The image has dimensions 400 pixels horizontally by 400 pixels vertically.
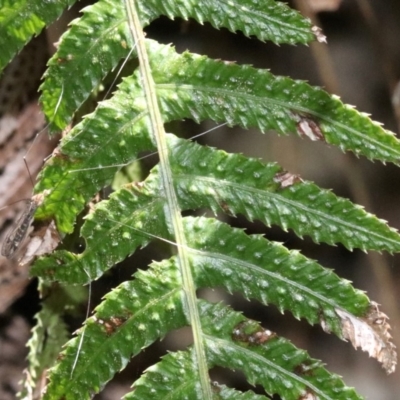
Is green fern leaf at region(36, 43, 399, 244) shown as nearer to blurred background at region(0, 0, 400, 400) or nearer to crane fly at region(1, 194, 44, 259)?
Result: crane fly at region(1, 194, 44, 259)

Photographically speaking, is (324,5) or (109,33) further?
(324,5)

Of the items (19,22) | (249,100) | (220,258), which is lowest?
(220,258)

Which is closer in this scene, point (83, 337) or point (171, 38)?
point (83, 337)

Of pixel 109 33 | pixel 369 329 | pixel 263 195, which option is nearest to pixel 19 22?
pixel 109 33

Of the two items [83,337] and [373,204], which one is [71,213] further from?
[373,204]

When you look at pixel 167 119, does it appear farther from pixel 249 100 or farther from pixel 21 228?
pixel 21 228

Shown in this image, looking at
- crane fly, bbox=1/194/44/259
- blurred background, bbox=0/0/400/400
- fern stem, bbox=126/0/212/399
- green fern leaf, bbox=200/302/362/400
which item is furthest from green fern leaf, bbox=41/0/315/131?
green fern leaf, bbox=200/302/362/400

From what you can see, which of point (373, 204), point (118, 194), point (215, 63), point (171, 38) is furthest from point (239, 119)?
point (373, 204)
